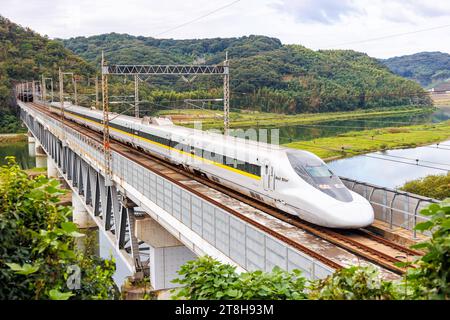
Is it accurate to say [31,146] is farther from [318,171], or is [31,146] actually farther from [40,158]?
[318,171]

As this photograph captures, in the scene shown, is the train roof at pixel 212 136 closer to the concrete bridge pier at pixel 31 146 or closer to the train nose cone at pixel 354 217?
the train nose cone at pixel 354 217

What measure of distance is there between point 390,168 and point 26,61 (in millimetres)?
101587

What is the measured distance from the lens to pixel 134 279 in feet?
92.6

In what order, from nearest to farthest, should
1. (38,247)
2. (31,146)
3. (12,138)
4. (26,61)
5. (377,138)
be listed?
(38,247)
(377,138)
(31,146)
(12,138)
(26,61)

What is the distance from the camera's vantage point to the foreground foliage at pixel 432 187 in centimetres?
4516

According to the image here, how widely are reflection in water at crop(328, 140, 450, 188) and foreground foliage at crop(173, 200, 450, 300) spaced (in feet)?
180

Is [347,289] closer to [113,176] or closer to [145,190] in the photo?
[145,190]

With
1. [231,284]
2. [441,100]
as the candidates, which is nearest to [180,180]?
[231,284]

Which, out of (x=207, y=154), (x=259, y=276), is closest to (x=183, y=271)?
(x=259, y=276)

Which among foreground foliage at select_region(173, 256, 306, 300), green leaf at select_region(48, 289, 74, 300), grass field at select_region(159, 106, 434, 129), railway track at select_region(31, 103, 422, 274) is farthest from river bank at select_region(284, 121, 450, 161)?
green leaf at select_region(48, 289, 74, 300)

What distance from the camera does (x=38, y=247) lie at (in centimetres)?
619

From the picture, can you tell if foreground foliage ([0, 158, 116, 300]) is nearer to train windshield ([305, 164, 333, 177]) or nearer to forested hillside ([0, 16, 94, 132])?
train windshield ([305, 164, 333, 177])

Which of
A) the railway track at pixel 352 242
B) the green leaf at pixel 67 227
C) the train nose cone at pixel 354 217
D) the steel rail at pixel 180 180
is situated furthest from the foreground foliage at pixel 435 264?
the train nose cone at pixel 354 217
